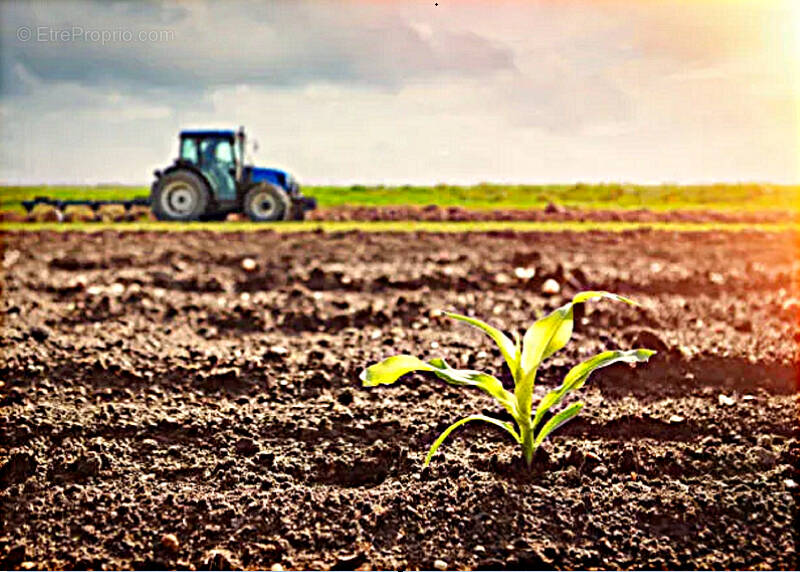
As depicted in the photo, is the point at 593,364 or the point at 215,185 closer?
the point at 593,364

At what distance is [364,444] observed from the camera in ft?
8.19

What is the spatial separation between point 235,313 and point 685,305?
9.45 ft

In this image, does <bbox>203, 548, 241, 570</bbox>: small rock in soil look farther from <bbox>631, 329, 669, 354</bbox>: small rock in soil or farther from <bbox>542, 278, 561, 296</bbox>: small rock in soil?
<bbox>542, 278, 561, 296</bbox>: small rock in soil

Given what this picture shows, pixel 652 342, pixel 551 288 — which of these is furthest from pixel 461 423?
pixel 551 288

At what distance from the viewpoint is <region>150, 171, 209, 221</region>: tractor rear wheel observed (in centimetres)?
1307

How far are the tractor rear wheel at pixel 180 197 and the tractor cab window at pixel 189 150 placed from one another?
24 cm

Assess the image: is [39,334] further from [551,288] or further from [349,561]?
[551,288]

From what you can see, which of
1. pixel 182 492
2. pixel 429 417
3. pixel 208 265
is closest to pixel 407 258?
pixel 208 265

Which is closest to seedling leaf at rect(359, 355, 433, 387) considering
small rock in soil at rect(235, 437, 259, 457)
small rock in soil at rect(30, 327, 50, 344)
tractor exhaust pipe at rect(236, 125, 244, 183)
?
small rock in soil at rect(235, 437, 259, 457)

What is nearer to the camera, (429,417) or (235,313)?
(429,417)

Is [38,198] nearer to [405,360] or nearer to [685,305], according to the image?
[685,305]

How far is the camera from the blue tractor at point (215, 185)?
1302 centimetres

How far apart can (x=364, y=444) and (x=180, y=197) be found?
11900 millimetres

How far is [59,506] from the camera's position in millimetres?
2182
